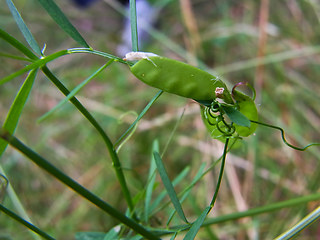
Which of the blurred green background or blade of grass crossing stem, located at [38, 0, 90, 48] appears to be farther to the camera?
the blurred green background

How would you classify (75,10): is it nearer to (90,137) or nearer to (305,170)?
(90,137)

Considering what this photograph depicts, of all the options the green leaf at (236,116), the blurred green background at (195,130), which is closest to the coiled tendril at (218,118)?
the green leaf at (236,116)

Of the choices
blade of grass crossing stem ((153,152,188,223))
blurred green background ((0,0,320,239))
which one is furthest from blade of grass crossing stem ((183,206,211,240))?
blurred green background ((0,0,320,239))

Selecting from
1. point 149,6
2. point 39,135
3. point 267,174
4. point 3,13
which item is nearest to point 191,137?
point 267,174

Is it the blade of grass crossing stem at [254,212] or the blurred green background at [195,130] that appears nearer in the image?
the blade of grass crossing stem at [254,212]

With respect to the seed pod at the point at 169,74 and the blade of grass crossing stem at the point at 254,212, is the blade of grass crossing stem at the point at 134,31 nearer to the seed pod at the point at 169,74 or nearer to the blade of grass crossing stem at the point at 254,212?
Answer: the seed pod at the point at 169,74

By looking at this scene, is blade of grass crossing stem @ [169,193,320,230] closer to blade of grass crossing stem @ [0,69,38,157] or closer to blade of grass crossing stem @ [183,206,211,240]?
blade of grass crossing stem @ [183,206,211,240]
